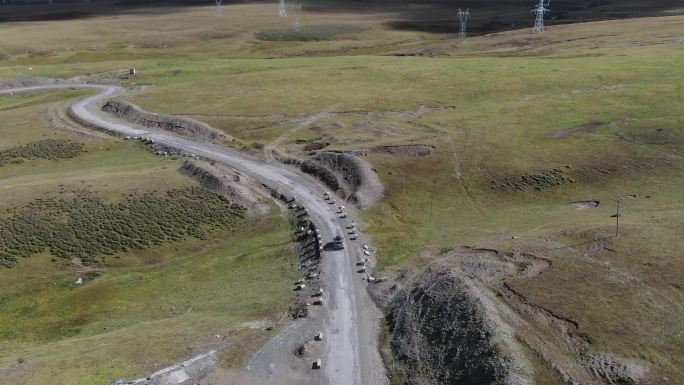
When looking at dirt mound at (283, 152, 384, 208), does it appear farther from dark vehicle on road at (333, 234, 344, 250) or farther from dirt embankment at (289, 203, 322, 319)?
dark vehicle on road at (333, 234, 344, 250)

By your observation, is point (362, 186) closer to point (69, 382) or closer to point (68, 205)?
point (68, 205)

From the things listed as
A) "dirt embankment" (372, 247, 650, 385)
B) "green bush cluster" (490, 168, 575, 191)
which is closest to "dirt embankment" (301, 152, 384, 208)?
"green bush cluster" (490, 168, 575, 191)

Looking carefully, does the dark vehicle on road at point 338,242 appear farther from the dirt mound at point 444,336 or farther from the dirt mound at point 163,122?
the dirt mound at point 163,122

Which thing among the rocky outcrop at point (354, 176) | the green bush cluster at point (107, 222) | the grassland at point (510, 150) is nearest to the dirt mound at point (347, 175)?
the rocky outcrop at point (354, 176)

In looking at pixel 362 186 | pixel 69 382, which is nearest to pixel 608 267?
pixel 362 186

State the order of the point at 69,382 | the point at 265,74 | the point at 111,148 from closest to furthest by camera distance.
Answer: the point at 69,382, the point at 111,148, the point at 265,74

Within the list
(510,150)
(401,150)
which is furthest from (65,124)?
(510,150)

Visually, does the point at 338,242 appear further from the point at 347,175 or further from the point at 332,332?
the point at 347,175
